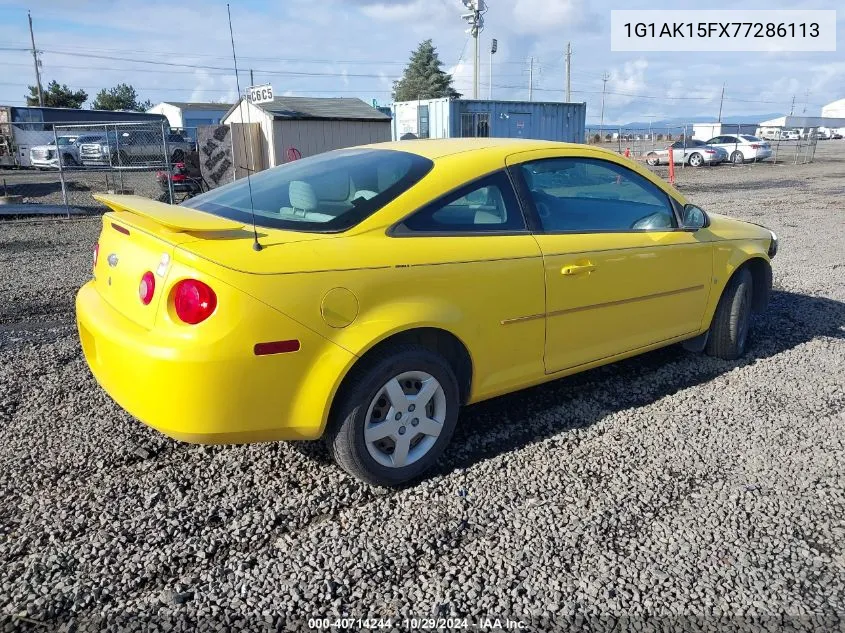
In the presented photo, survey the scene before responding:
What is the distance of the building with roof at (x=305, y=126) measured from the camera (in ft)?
51.6

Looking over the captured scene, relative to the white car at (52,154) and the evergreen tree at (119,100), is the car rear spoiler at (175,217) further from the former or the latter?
the evergreen tree at (119,100)

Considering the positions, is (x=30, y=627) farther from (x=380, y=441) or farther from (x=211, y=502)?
(x=380, y=441)

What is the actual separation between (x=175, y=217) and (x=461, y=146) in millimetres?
1578

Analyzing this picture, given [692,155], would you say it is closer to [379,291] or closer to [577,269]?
[577,269]

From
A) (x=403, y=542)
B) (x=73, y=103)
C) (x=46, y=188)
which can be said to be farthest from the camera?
(x=73, y=103)

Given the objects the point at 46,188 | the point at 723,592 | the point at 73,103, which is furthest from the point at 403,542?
the point at 73,103

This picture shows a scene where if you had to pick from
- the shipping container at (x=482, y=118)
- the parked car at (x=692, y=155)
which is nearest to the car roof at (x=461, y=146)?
the shipping container at (x=482, y=118)

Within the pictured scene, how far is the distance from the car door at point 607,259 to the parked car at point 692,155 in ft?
97.5

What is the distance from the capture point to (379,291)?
9.24 ft

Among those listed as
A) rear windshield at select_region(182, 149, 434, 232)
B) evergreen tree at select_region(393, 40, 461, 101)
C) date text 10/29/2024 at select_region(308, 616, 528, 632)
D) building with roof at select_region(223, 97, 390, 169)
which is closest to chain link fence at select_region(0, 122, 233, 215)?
building with roof at select_region(223, 97, 390, 169)

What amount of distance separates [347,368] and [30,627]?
140cm

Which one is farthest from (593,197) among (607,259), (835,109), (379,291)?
(835,109)

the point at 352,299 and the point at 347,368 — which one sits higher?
the point at 352,299

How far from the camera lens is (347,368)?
2.75 m
